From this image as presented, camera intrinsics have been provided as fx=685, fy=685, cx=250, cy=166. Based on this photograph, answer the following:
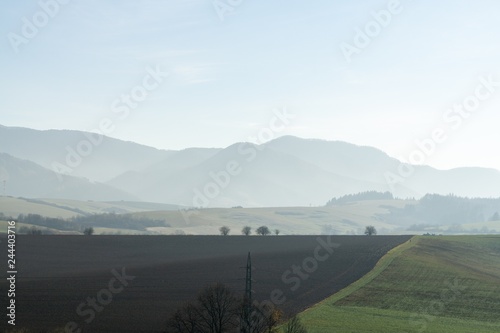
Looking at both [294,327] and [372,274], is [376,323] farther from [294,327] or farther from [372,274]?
[372,274]

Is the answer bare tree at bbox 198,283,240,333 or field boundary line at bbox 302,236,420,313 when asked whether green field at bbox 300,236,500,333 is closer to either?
field boundary line at bbox 302,236,420,313

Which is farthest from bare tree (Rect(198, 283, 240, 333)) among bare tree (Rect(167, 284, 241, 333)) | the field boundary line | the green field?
the field boundary line

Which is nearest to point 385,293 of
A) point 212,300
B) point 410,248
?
point 212,300

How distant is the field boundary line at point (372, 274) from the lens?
7114 cm

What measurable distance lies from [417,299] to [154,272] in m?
33.1

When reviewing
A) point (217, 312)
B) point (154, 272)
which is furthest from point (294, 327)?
point (154, 272)

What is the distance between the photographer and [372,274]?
287 ft

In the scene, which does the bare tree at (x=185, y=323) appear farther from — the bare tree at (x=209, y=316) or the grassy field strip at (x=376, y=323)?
the grassy field strip at (x=376, y=323)

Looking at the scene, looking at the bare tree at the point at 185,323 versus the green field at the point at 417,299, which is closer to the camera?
the bare tree at the point at 185,323

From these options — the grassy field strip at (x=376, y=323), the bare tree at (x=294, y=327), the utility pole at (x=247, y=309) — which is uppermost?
the utility pole at (x=247, y=309)

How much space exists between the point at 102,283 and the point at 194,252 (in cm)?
4519

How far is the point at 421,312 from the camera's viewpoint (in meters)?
66.2

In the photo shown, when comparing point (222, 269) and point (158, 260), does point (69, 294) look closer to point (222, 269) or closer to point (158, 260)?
point (222, 269)

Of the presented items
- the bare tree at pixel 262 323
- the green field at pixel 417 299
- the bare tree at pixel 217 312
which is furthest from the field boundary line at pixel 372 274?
the bare tree at pixel 262 323
